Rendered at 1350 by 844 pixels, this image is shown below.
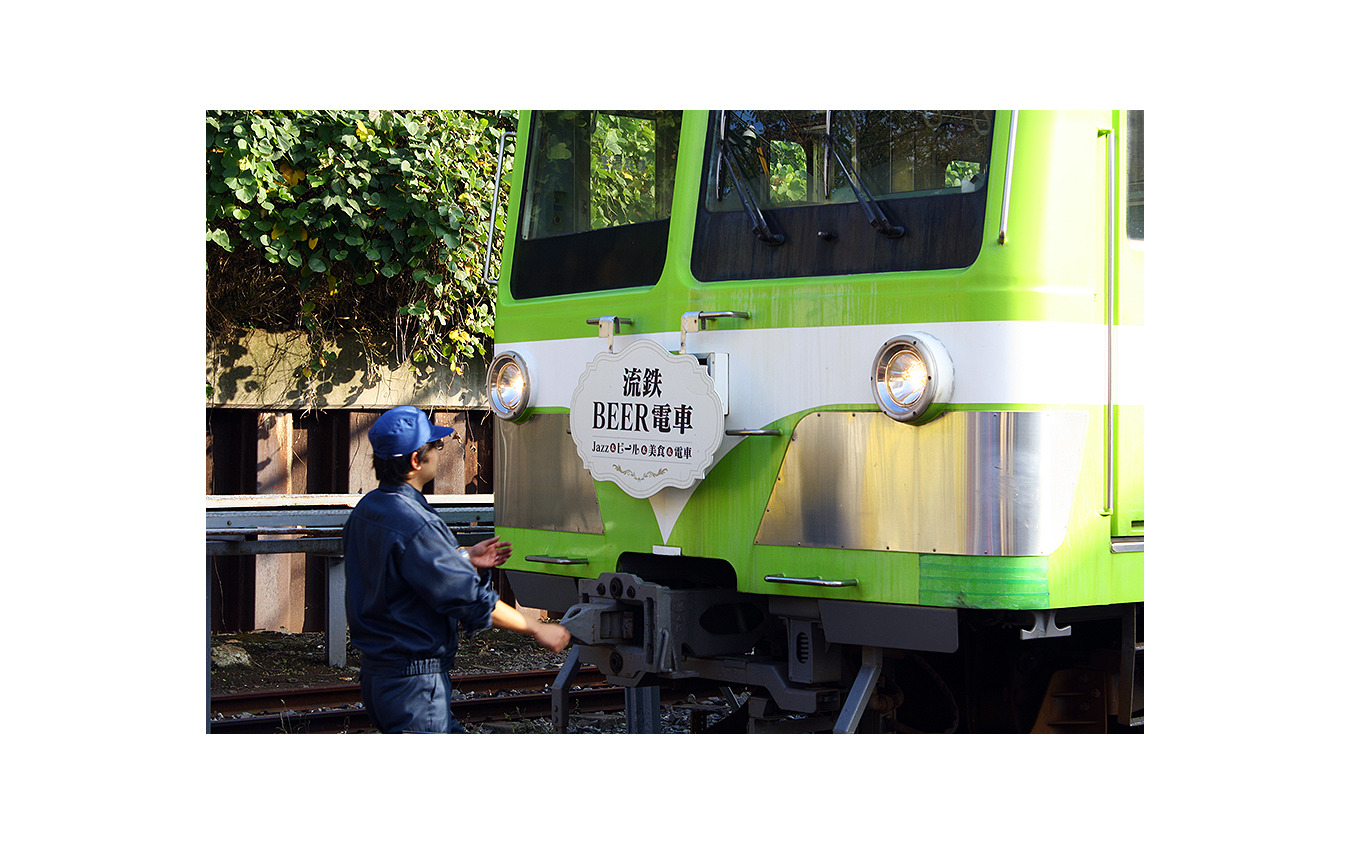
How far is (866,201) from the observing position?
14.4 feet

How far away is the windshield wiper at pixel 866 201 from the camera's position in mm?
4324

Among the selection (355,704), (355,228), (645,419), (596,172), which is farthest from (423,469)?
(355,228)

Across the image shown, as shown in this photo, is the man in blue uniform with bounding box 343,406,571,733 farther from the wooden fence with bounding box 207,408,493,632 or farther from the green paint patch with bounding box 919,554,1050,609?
the wooden fence with bounding box 207,408,493,632

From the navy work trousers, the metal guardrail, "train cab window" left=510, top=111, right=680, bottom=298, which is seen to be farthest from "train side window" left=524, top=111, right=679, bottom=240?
the metal guardrail

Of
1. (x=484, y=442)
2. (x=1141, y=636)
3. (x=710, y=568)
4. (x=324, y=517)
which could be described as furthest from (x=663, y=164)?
(x=484, y=442)

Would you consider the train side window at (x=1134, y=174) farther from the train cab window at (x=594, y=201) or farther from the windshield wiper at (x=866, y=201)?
the train cab window at (x=594, y=201)

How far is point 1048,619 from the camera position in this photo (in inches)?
166

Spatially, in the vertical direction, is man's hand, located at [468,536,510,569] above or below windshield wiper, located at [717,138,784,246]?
below

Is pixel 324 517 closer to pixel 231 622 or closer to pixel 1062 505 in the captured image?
pixel 231 622

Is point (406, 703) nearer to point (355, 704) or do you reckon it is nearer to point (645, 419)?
point (645, 419)

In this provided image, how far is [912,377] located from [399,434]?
5.20ft

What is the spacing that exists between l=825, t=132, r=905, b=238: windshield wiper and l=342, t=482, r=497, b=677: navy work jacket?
1707 mm

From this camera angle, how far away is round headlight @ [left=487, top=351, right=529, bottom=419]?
5.44m

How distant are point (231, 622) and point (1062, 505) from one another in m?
6.24
